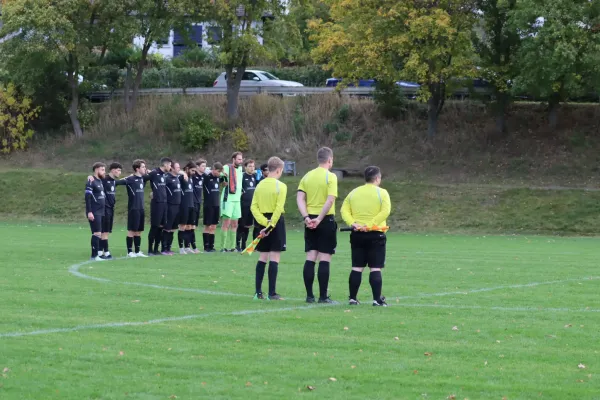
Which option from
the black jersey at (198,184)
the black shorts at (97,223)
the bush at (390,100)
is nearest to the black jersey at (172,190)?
the black jersey at (198,184)

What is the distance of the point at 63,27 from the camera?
48.0m

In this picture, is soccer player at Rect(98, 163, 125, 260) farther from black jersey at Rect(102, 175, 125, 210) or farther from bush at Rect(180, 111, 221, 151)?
bush at Rect(180, 111, 221, 151)

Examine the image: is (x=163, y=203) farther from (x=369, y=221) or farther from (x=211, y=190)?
(x=369, y=221)

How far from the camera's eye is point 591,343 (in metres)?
10.6

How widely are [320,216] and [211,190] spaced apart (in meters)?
11.2

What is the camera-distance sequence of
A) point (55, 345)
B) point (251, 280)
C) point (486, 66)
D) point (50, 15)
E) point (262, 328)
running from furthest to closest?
point (50, 15)
point (486, 66)
point (251, 280)
point (262, 328)
point (55, 345)

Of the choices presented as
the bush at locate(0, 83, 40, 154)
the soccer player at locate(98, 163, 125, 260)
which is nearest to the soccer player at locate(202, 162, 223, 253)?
the soccer player at locate(98, 163, 125, 260)

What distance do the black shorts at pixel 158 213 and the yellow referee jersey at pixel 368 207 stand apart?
997cm

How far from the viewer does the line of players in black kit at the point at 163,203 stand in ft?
69.7

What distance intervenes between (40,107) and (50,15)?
7.29m

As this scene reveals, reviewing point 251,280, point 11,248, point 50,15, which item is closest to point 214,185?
point 11,248

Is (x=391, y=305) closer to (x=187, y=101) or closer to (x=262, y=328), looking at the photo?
(x=262, y=328)

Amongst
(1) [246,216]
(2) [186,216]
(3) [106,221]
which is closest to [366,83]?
(1) [246,216]

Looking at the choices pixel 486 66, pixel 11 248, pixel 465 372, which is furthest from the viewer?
pixel 486 66
